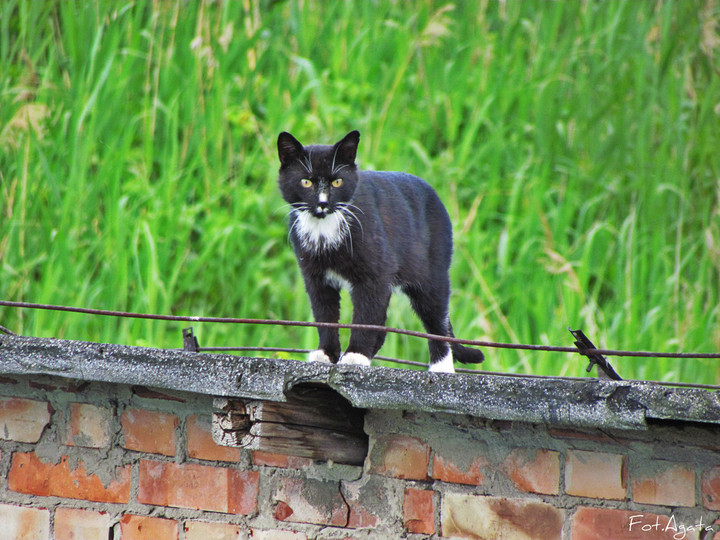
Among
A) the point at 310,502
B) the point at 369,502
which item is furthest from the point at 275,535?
the point at 369,502

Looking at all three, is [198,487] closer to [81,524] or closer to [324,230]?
[81,524]

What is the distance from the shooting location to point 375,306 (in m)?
2.03

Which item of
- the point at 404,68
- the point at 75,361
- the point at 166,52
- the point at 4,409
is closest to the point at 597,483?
the point at 75,361

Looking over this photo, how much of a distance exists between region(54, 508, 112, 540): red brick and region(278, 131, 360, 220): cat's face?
0.85m

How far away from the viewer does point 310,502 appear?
176 cm

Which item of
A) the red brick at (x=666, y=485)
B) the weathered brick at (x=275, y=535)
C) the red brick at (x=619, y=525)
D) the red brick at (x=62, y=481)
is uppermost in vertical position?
the red brick at (x=666, y=485)

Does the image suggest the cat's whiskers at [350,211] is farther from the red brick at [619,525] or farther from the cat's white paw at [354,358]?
the red brick at [619,525]

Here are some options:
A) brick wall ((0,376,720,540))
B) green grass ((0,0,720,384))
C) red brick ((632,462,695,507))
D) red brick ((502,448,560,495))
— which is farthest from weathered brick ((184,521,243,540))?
green grass ((0,0,720,384))

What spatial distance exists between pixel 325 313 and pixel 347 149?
1.43ft

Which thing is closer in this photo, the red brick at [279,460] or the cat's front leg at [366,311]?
the red brick at [279,460]

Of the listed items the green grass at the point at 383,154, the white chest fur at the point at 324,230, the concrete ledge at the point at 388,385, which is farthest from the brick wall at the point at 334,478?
the green grass at the point at 383,154

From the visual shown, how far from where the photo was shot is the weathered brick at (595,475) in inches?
61.6

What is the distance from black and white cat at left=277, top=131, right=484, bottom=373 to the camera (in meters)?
2.00

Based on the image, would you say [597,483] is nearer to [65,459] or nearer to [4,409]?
[65,459]
